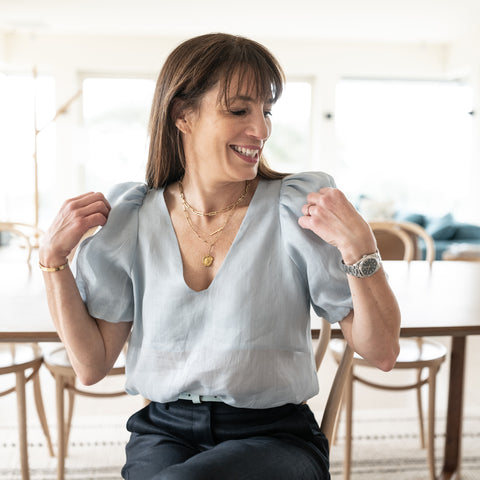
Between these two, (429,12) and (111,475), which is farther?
(429,12)

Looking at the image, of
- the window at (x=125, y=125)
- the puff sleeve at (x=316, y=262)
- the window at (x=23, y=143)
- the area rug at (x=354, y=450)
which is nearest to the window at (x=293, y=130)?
the window at (x=125, y=125)

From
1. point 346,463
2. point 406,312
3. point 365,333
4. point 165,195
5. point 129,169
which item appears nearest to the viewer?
point 365,333

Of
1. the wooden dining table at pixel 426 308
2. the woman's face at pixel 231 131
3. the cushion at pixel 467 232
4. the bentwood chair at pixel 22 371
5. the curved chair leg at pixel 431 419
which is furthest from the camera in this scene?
the cushion at pixel 467 232

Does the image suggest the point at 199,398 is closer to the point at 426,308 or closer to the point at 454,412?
the point at 426,308

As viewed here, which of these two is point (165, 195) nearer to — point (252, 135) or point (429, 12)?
point (252, 135)

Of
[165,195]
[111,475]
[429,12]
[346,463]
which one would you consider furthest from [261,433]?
[429,12]

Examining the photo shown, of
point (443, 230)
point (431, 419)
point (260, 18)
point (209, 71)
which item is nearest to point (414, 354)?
point (431, 419)

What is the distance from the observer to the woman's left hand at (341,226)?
0.90m

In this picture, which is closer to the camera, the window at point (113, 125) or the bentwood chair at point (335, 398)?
the bentwood chair at point (335, 398)

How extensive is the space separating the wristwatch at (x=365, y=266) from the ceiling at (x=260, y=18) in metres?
5.76

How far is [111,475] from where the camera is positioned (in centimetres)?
194

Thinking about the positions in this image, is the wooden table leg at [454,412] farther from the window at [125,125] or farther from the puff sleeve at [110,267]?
the window at [125,125]

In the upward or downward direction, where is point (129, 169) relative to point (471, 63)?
downward

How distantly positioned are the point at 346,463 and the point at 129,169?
22.8 feet
